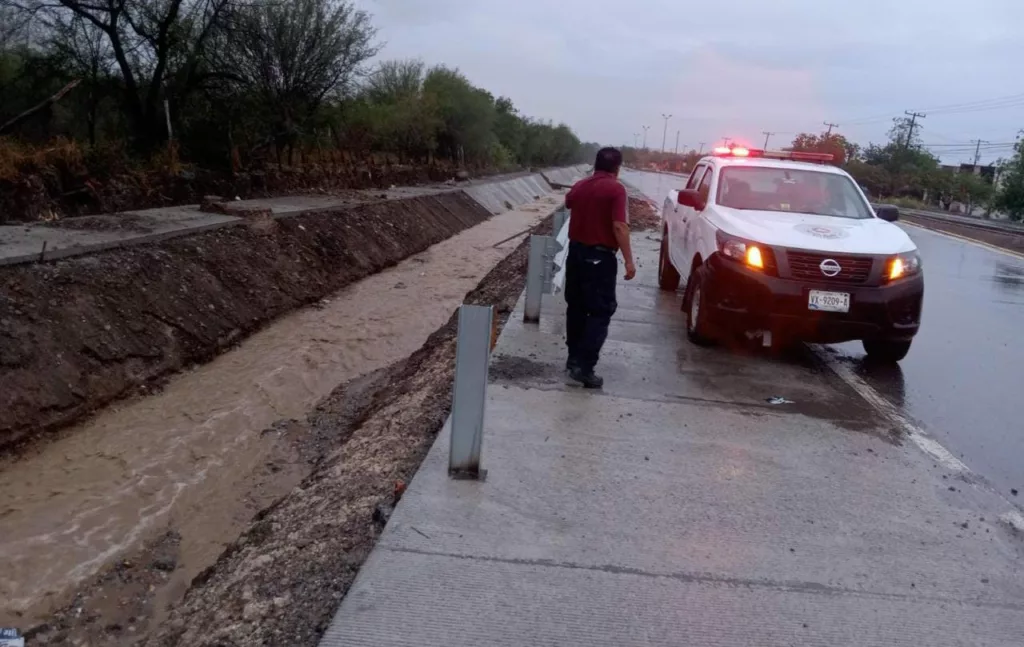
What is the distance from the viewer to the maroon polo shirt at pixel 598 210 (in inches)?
249

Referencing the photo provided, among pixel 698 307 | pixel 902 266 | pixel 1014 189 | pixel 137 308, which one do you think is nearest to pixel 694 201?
pixel 698 307

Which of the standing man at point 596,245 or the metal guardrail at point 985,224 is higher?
the standing man at point 596,245

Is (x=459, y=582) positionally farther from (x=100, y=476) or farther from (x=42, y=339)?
(x=42, y=339)

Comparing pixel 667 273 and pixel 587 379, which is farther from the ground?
A: pixel 667 273

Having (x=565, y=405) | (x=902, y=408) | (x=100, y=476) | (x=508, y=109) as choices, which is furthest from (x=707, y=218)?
(x=508, y=109)

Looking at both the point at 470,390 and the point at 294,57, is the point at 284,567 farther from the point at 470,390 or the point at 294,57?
the point at 294,57

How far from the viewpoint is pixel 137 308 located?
9.95 m

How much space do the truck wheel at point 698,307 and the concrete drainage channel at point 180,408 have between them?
2.51m

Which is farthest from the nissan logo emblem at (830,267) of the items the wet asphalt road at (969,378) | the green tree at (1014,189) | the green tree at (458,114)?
the green tree at (1014,189)

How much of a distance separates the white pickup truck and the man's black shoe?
1690 millimetres

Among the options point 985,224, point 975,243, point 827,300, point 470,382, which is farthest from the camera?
point 985,224

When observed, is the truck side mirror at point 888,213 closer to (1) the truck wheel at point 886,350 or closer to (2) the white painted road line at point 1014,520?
→ (1) the truck wheel at point 886,350

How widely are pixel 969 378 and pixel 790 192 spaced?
260 cm

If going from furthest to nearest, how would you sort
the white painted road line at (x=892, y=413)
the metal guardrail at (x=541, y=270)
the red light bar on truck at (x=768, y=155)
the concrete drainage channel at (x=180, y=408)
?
1. the red light bar on truck at (x=768, y=155)
2. the metal guardrail at (x=541, y=270)
3. the white painted road line at (x=892, y=413)
4. the concrete drainage channel at (x=180, y=408)
